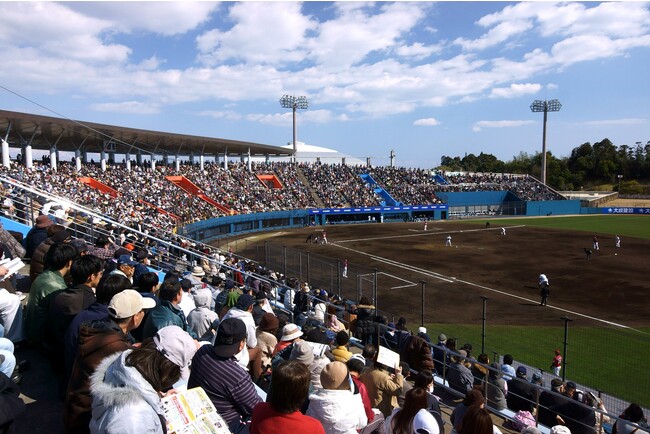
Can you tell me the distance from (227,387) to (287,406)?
3.42ft

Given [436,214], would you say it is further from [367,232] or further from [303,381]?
[303,381]

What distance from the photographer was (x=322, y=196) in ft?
209

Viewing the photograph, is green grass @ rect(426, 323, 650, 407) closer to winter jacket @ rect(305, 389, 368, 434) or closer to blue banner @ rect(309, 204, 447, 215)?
winter jacket @ rect(305, 389, 368, 434)

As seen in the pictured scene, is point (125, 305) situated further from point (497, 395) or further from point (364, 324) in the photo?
point (364, 324)

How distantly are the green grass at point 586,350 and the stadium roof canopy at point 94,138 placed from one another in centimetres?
2921

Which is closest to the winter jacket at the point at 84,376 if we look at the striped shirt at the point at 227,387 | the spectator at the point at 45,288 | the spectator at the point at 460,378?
the striped shirt at the point at 227,387

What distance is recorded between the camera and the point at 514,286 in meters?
25.3

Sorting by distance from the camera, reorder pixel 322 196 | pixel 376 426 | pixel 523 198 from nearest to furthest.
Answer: pixel 376 426 < pixel 322 196 < pixel 523 198

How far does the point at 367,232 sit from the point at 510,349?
1372 inches

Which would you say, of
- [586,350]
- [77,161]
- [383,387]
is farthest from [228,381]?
[77,161]

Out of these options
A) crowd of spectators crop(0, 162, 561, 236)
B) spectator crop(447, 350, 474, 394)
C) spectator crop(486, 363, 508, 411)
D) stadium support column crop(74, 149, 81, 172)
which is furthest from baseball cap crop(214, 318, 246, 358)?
stadium support column crop(74, 149, 81, 172)

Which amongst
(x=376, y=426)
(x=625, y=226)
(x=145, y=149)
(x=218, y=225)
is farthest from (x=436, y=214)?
(x=376, y=426)

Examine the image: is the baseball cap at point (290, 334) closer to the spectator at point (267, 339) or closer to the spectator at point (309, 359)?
the spectator at point (267, 339)

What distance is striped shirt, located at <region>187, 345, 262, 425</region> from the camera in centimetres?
404
